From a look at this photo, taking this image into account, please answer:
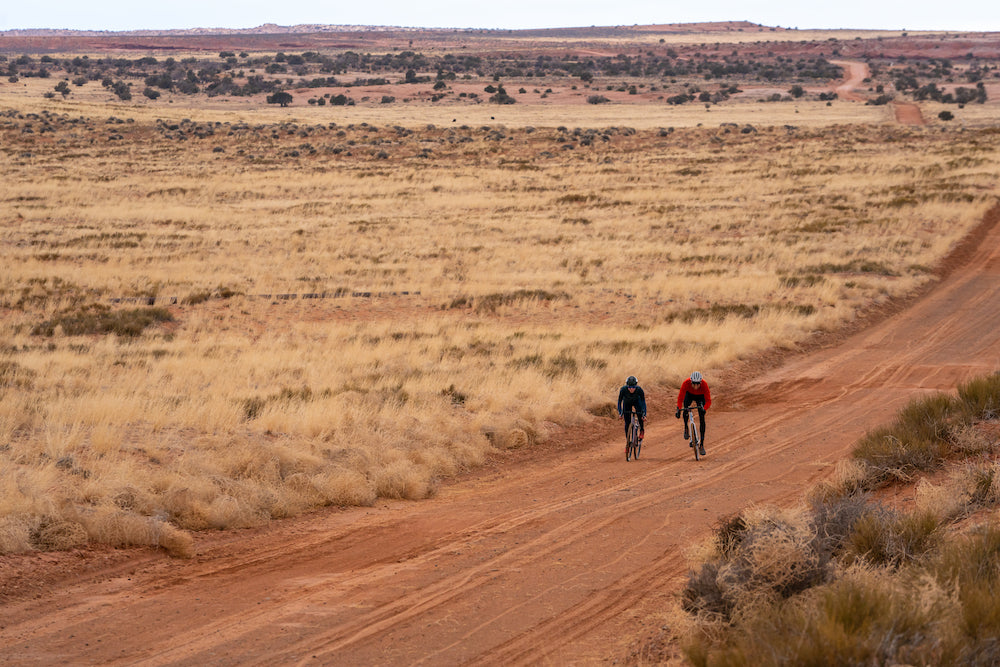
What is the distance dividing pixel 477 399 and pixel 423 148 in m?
51.5

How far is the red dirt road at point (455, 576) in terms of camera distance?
7.00 metres

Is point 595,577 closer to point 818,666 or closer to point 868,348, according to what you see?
point 818,666

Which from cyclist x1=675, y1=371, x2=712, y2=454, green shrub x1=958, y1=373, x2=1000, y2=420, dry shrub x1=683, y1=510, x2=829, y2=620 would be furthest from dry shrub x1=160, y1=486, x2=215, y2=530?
green shrub x1=958, y1=373, x2=1000, y2=420

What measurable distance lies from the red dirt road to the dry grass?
2.75 ft

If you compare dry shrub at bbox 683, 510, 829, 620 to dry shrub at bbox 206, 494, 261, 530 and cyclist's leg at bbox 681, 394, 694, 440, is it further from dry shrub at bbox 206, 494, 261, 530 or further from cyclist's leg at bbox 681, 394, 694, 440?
cyclist's leg at bbox 681, 394, 694, 440

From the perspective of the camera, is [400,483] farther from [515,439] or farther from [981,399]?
[981,399]

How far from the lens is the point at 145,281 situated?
26672mm

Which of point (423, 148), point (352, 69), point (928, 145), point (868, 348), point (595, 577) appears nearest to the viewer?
point (595, 577)

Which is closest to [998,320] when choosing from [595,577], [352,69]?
[595,577]

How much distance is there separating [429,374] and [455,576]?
28.5 feet

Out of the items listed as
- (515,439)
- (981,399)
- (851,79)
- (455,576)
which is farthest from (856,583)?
(851,79)

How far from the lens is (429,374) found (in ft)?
55.7

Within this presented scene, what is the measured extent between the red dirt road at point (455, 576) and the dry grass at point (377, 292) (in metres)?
0.84

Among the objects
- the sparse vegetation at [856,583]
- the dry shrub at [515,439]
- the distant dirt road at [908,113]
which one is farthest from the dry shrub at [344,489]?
the distant dirt road at [908,113]
